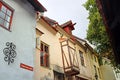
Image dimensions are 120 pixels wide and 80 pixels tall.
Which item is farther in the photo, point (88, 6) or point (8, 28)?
point (88, 6)

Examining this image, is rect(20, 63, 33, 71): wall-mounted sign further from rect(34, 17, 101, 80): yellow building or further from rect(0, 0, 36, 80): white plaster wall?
rect(34, 17, 101, 80): yellow building

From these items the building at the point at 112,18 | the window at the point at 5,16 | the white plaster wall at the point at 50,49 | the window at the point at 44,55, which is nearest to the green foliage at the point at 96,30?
the white plaster wall at the point at 50,49

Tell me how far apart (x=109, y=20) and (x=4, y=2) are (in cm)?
596

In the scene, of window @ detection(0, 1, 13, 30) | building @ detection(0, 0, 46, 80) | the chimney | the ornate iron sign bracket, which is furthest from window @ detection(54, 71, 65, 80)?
the chimney

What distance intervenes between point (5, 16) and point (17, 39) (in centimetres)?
121

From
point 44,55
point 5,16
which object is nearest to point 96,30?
point 44,55

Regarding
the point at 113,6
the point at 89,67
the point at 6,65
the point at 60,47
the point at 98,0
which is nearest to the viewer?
the point at 98,0

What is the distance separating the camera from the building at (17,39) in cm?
729

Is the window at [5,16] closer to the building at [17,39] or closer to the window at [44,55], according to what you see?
the building at [17,39]

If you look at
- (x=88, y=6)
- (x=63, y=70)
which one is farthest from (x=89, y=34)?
(x=63, y=70)

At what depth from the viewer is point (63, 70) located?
14023 millimetres

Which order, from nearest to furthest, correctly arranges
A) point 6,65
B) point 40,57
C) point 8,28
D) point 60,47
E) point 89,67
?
1. point 6,65
2. point 8,28
3. point 40,57
4. point 60,47
5. point 89,67

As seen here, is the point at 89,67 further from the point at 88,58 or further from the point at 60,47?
the point at 60,47

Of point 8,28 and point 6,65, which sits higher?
point 8,28
